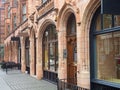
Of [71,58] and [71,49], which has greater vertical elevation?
[71,49]

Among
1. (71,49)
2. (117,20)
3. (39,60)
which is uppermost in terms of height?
(117,20)

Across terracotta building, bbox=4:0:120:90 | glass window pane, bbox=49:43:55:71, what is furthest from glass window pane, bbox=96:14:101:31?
glass window pane, bbox=49:43:55:71

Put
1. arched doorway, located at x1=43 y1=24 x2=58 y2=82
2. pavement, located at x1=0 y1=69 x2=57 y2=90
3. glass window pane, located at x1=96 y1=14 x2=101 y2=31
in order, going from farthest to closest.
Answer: arched doorway, located at x1=43 y1=24 x2=58 y2=82 < pavement, located at x1=0 y1=69 x2=57 y2=90 < glass window pane, located at x1=96 y1=14 x2=101 y2=31

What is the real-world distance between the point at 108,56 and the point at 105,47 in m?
0.40

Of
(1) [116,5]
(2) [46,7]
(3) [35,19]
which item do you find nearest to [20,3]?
(3) [35,19]

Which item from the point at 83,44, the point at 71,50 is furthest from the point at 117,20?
the point at 71,50

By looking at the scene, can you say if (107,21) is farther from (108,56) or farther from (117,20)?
(108,56)

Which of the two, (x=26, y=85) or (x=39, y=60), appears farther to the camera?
(x=39, y=60)

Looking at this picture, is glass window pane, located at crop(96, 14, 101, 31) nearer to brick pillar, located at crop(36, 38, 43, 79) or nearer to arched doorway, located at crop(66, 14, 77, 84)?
arched doorway, located at crop(66, 14, 77, 84)

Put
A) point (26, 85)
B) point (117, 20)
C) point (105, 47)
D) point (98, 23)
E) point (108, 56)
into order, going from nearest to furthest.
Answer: point (117, 20), point (108, 56), point (105, 47), point (98, 23), point (26, 85)

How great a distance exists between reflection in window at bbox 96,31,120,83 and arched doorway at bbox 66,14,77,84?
9.23ft

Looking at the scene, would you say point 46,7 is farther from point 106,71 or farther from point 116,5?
point 116,5

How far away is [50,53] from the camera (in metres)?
18.2

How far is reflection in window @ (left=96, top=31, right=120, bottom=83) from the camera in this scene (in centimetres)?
1024
